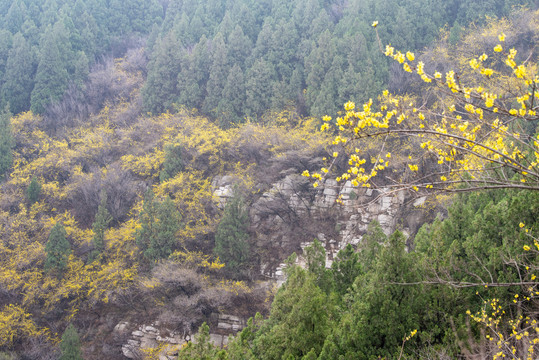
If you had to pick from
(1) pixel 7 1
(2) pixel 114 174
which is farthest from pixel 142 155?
(1) pixel 7 1

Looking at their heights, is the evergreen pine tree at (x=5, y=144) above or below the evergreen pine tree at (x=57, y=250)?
above

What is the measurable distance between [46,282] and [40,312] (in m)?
1.45

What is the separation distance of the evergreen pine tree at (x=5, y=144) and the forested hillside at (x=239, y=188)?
16 centimetres

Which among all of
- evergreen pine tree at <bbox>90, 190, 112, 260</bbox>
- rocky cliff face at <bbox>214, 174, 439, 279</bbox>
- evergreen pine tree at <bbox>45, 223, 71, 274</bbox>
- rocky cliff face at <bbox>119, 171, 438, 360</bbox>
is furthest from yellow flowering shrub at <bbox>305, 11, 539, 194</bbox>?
evergreen pine tree at <bbox>45, 223, 71, 274</bbox>

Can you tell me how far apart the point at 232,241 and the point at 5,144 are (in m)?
15.6

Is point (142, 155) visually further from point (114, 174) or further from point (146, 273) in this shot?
point (146, 273)

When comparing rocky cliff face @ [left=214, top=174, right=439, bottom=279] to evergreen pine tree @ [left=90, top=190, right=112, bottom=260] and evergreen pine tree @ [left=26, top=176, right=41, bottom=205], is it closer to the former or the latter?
evergreen pine tree @ [left=90, top=190, right=112, bottom=260]

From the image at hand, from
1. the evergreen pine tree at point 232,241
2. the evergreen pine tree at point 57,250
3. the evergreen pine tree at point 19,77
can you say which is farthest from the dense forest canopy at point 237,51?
the evergreen pine tree at point 57,250

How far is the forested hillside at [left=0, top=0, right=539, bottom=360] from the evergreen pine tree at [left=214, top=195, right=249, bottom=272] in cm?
10

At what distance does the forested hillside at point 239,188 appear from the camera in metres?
7.24

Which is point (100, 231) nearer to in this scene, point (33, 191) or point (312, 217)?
point (33, 191)

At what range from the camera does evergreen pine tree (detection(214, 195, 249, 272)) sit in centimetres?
1741

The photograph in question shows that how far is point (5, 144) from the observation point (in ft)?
76.7

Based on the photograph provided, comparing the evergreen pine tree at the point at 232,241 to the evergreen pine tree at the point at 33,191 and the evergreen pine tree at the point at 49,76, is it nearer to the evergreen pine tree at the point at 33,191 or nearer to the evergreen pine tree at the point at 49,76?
the evergreen pine tree at the point at 33,191
